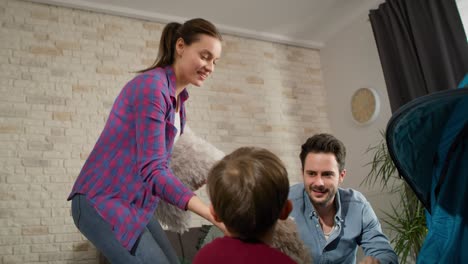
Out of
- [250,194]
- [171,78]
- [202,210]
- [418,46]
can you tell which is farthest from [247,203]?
[418,46]

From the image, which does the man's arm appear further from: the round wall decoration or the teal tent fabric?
the round wall decoration

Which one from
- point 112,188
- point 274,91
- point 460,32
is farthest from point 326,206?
point 274,91

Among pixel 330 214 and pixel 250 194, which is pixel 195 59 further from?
pixel 330 214

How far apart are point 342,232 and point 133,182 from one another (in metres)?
1.03

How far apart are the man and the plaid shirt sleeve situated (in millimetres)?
868

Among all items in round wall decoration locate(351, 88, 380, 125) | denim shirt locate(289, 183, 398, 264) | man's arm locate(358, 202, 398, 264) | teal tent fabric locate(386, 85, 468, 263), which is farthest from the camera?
round wall decoration locate(351, 88, 380, 125)

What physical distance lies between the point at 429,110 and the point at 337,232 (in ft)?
2.53

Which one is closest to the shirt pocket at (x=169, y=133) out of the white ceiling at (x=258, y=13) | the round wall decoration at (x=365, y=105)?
the white ceiling at (x=258, y=13)

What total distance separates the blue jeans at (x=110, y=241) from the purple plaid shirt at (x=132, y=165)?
0.02 m

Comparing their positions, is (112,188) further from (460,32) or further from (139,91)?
(460,32)

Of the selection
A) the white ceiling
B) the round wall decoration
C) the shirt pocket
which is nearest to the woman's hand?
the shirt pocket

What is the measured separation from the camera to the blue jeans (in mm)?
1143

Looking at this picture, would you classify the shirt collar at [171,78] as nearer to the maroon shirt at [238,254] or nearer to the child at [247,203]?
the child at [247,203]

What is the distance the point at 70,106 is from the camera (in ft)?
12.0
